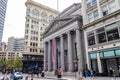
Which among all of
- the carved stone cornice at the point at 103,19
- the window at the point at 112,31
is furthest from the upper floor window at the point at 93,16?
the window at the point at 112,31

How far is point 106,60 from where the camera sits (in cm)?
2825

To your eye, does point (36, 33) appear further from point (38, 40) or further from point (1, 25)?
point (1, 25)

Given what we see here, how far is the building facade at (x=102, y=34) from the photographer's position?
25944mm

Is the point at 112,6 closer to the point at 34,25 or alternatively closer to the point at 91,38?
the point at 91,38

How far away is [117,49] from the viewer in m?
25.3

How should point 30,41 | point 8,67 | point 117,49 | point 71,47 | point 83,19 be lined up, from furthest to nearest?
point 8,67
point 30,41
point 71,47
point 83,19
point 117,49

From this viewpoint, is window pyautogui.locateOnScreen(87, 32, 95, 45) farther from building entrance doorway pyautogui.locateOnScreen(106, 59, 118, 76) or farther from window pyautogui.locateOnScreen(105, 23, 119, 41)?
building entrance doorway pyautogui.locateOnScreen(106, 59, 118, 76)

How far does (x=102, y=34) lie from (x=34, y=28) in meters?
46.4

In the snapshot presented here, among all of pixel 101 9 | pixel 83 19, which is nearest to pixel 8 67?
pixel 83 19

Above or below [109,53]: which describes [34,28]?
above

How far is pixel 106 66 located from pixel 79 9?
17.7 metres

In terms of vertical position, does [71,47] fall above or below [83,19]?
below

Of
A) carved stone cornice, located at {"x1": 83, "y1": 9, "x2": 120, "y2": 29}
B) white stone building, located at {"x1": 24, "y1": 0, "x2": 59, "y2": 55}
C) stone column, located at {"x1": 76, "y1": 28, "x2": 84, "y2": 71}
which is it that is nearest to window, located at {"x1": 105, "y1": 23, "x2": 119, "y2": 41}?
carved stone cornice, located at {"x1": 83, "y1": 9, "x2": 120, "y2": 29}

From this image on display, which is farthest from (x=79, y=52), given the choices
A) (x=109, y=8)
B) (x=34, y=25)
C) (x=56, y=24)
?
(x=34, y=25)
